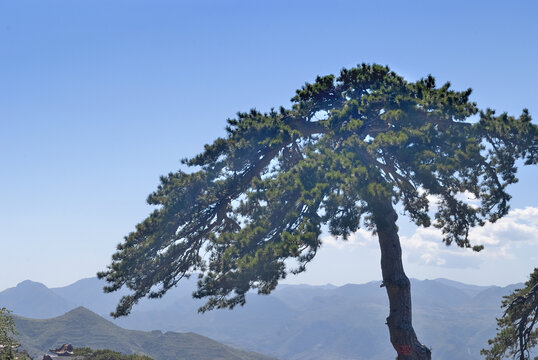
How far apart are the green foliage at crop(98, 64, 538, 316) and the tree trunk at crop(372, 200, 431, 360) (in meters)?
0.82

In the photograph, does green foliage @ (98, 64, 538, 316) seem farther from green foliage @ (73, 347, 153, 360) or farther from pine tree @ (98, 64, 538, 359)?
green foliage @ (73, 347, 153, 360)

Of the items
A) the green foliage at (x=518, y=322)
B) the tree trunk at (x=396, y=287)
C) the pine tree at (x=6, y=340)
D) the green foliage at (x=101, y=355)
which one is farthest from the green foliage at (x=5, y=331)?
the green foliage at (x=101, y=355)

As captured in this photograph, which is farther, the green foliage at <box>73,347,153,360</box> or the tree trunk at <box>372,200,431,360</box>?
the green foliage at <box>73,347,153,360</box>

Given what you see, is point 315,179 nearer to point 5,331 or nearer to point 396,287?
point 396,287

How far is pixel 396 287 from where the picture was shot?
67.1 feet

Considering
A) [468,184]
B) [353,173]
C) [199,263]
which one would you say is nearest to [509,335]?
[468,184]

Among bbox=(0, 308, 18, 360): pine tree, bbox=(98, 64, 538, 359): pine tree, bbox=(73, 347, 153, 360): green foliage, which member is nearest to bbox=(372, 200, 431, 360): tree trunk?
bbox=(98, 64, 538, 359): pine tree

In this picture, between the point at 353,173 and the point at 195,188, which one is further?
the point at 195,188

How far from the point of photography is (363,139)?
73.8 feet

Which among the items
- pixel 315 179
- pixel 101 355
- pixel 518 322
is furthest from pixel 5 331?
pixel 101 355

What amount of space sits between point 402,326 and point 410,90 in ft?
34.9

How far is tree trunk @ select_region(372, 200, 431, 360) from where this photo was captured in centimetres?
1944

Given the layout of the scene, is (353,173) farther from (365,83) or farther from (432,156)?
(365,83)

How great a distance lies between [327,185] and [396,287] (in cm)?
535
